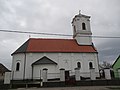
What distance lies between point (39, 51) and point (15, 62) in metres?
4.95

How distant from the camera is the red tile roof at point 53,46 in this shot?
26.8 metres

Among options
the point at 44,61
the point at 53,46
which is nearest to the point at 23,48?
the point at 44,61

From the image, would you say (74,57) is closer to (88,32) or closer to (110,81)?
(88,32)

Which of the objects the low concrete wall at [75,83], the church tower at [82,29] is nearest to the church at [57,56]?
the church tower at [82,29]

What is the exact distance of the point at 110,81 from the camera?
17.4m

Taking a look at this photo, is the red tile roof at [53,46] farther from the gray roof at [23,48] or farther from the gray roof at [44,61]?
the gray roof at [44,61]

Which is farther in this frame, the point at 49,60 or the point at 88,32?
the point at 88,32

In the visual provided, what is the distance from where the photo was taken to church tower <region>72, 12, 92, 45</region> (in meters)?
30.5

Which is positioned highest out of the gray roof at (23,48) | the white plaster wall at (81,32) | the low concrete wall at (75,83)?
the white plaster wall at (81,32)

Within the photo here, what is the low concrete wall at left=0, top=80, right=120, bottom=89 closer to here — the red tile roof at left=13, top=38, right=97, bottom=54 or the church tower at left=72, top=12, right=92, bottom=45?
the red tile roof at left=13, top=38, right=97, bottom=54

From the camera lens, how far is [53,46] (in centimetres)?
2842

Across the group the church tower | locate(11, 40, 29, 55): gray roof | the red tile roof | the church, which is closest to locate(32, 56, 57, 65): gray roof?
the church

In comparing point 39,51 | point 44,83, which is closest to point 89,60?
point 39,51

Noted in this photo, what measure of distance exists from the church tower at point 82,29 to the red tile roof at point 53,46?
48.7 inches
